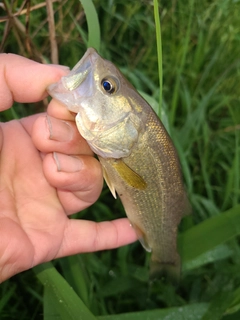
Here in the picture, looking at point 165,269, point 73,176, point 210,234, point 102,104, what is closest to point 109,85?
point 102,104

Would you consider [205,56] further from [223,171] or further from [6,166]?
[6,166]

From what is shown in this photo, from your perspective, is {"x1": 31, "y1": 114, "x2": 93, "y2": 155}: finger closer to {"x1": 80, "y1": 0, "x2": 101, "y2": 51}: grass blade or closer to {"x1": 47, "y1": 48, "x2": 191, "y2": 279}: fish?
{"x1": 47, "y1": 48, "x2": 191, "y2": 279}: fish

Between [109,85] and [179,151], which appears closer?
[109,85]

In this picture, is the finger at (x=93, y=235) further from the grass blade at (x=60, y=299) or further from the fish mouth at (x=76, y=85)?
the fish mouth at (x=76, y=85)

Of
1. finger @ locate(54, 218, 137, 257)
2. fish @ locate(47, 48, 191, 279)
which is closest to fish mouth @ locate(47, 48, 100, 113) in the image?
fish @ locate(47, 48, 191, 279)

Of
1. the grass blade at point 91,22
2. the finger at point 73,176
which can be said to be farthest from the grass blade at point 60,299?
the grass blade at point 91,22

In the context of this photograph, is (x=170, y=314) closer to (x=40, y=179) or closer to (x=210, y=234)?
(x=210, y=234)
